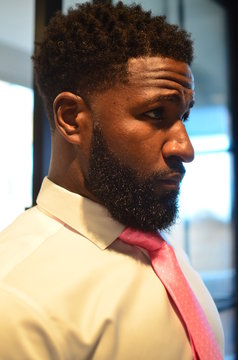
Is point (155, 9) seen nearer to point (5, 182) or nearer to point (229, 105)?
point (229, 105)

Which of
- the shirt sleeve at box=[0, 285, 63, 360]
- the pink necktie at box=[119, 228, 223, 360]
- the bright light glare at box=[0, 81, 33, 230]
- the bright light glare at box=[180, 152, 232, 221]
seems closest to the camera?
the shirt sleeve at box=[0, 285, 63, 360]

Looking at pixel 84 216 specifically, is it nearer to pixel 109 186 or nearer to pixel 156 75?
pixel 109 186

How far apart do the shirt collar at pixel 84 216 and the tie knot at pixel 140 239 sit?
1 centimetres

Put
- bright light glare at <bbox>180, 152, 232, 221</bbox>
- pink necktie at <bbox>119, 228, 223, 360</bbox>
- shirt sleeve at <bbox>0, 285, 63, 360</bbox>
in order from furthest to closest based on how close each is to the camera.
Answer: bright light glare at <bbox>180, 152, 232, 221</bbox> → pink necktie at <bbox>119, 228, 223, 360</bbox> → shirt sleeve at <bbox>0, 285, 63, 360</bbox>

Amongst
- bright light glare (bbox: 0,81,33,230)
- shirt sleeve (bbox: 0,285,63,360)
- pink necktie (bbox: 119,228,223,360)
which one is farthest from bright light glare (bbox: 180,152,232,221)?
shirt sleeve (bbox: 0,285,63,360)

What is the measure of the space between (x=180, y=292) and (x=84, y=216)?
0.21 m

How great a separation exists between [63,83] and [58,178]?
0.18 meters

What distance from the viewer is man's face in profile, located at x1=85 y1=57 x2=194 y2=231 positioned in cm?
78

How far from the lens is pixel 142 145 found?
78 centimetres

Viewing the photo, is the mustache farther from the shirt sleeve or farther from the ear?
the shirt sleeve

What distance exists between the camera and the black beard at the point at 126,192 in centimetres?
80

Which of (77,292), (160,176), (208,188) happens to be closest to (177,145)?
(160,176)

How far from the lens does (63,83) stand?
2.78ft

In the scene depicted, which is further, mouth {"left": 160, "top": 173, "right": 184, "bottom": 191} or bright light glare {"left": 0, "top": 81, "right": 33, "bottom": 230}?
bright light glare {"left": 0, "top": 81, "right": 33, "bottom": 230}
